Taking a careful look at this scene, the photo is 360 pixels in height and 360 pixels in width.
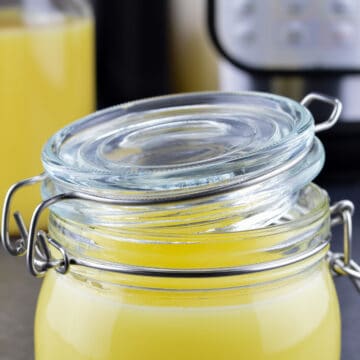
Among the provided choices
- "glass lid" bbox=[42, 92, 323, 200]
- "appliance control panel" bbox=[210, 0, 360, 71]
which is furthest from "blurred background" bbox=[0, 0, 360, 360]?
"glass lid" bbox=[42, 92, 323, 200]

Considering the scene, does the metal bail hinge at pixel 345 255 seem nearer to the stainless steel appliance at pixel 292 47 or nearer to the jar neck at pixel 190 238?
the jar neck at pixel 190 238

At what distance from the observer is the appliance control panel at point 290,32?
889 millimetres

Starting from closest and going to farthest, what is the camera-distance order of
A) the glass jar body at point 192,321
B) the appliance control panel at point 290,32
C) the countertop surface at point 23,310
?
the glass jar body at point 192,321, the countertop surface at point 23,310, the appliance control panel at point 290,32

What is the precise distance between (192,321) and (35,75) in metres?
0.50

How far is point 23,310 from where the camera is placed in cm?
72

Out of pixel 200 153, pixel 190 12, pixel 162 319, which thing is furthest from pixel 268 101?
pixel 190 12

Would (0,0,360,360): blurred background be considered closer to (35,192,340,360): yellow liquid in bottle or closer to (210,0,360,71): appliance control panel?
(210,0,360,71): appliance control panel

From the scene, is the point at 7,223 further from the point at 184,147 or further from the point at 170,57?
the point at 170,57

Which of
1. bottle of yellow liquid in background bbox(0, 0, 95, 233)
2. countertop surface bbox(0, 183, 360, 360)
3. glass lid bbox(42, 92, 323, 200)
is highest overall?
glass lid bbox(42, 92, 323, 200)

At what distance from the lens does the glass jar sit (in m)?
0.46

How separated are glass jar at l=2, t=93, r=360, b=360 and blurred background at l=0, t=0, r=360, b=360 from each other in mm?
364

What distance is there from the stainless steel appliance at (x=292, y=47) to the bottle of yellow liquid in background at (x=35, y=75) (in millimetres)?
139

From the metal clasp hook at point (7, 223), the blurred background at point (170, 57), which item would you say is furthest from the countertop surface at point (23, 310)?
the metal clasp hook at point (7, 223)

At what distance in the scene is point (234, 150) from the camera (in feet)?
1.66
